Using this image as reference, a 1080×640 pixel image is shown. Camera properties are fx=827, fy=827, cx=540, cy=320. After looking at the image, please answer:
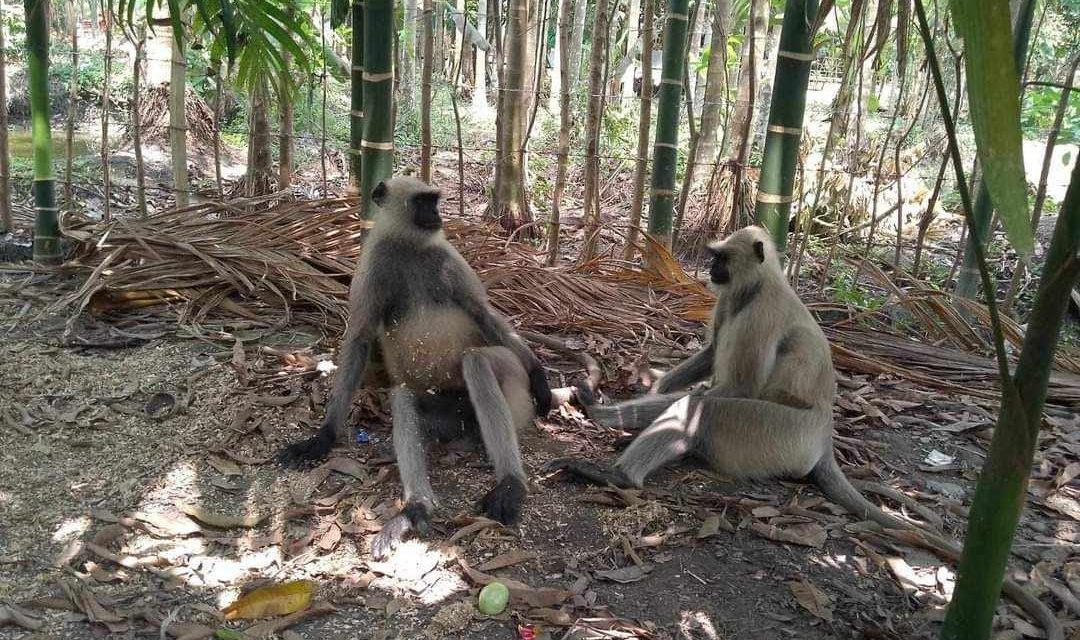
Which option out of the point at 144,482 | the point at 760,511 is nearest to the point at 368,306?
the point at 144,482

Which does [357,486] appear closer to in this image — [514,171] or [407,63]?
[514,171]

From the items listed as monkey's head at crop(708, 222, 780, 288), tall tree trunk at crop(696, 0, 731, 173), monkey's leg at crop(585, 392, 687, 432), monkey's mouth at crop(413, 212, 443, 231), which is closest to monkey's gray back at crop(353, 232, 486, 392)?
monkey's mouth at crop(413, 212, 443, 231)

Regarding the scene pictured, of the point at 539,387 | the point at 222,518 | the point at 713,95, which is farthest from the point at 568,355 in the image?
the point at 713,95

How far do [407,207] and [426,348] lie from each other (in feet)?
2.92

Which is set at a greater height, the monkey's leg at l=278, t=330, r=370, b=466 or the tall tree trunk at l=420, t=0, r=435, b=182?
the tall tree trunk at l=420, t=0, r=435, b=182

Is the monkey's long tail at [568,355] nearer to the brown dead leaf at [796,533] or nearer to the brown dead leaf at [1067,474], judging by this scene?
the brown dead leaf at [796,533]

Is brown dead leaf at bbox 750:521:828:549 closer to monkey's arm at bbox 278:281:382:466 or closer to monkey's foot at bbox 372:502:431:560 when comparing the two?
monkey's foot at bbox 372:502:431:560

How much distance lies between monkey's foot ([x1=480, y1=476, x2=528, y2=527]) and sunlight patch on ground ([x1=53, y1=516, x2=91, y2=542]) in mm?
1930

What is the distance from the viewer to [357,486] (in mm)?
4512

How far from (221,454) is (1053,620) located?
13.7ft

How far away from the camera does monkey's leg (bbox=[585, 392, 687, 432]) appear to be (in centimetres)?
525

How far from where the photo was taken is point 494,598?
3.52 metres

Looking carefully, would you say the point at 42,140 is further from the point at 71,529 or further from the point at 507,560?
the point at 507,560

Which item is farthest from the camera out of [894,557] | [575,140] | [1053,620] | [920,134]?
[920,134]
